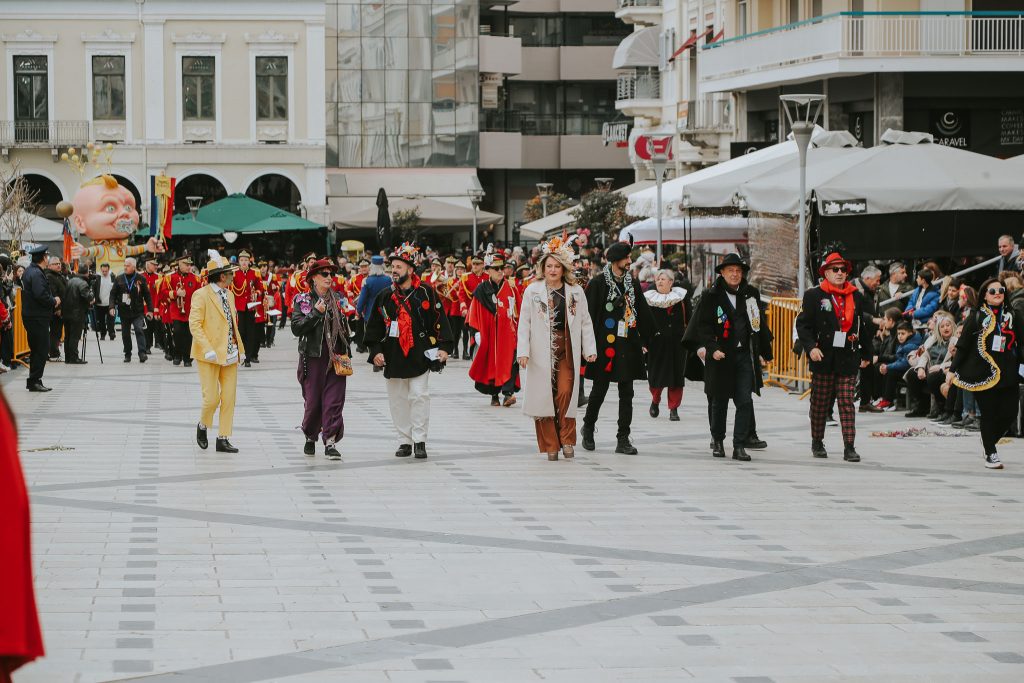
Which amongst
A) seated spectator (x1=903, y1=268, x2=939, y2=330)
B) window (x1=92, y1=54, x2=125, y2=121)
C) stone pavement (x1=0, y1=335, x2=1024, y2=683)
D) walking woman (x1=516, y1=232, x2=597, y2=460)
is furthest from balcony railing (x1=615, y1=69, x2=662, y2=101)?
walking woman (x1=516, y1=232, x2=597, y2=460)

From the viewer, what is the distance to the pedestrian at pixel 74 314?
88.0 ft

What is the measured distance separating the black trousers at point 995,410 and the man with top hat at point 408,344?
13.9 feet

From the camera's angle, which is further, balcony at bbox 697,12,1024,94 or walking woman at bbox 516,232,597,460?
balcony at bbox 697,12,1024,94

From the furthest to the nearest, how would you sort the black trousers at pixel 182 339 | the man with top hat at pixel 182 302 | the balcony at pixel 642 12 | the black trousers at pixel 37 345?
the balcony at pixel 642 12 < the black trousers at pixel 182 339 < the man with top hat at pixel 182 302 < the black trousers at pixel 37 345

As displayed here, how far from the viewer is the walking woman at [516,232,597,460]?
1401 cm

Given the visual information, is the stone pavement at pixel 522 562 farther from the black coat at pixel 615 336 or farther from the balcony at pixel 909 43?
the balcony at pixel 909 43

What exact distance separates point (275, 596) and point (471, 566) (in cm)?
123

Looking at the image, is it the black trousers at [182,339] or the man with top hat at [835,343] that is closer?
the man with top hat at [835,343]

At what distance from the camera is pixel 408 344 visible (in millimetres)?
14102

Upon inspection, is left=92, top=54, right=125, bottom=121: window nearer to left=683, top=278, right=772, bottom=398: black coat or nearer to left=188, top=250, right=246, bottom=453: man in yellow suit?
left=188, top=250, right=246, bottom=453: man in yellow suit

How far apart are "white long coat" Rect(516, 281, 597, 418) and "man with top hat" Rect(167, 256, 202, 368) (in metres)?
12.8

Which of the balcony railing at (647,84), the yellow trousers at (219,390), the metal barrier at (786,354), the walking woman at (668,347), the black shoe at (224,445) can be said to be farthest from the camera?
the balcony railing at (647,84)

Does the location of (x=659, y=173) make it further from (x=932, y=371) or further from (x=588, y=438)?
(x=588, y=438)

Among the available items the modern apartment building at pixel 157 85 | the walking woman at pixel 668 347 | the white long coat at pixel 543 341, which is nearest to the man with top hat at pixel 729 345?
the white long coat at pixel 543 341
